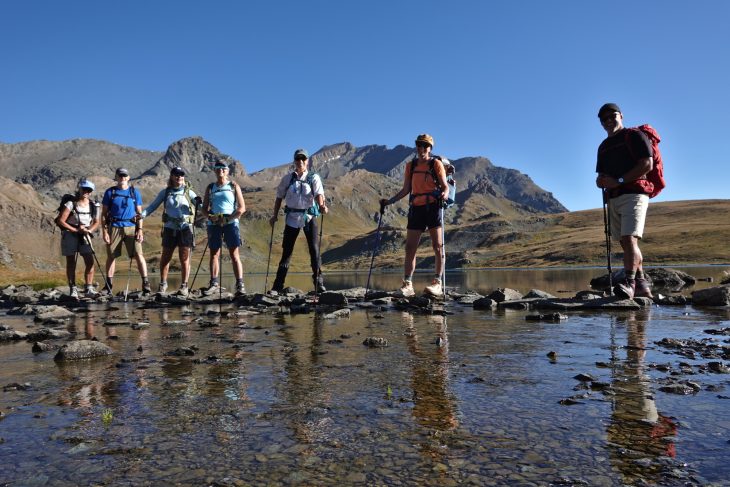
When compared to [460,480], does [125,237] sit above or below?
above

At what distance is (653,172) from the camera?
1236cm

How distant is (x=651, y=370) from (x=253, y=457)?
432cm

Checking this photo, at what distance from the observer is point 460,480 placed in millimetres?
2951

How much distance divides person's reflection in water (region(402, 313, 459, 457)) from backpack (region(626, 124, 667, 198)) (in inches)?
280

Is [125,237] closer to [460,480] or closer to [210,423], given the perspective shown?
[210,423]

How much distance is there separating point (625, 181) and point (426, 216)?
498cm

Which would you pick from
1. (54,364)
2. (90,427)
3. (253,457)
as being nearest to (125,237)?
(54,364)

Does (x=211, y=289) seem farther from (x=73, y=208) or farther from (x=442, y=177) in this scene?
(x=442, y=177)

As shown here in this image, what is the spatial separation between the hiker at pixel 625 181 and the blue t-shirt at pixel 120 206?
14.7m

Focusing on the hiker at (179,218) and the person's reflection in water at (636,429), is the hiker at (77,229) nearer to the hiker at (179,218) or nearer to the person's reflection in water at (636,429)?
the hiker at (179,218)

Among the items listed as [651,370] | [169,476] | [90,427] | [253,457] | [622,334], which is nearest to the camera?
[169,476]

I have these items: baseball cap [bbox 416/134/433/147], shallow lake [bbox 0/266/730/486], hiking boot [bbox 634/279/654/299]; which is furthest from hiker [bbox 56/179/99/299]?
hiking boot [bbox 634/279/654/299]

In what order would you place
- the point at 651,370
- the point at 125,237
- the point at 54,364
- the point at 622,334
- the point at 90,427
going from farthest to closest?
the point at 125,237 → the point at 622,334 → the point at 54,364 → the point at 651,370 → the point at 90,427

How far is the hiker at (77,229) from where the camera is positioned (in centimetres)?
1759
